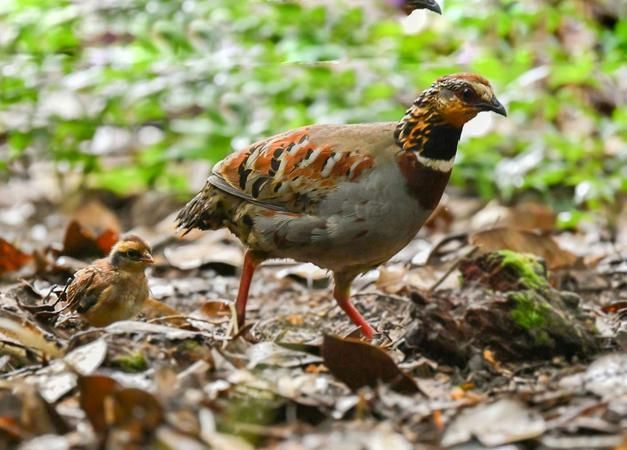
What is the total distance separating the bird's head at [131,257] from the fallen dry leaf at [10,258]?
1531mm

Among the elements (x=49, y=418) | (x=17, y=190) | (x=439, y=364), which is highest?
(x=49, y=418)

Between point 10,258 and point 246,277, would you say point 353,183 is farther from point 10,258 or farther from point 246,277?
point 10,258

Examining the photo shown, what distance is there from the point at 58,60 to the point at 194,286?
2.42 m

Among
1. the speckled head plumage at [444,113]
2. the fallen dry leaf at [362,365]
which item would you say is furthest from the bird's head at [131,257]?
the fallen dry leaf at [362,365]

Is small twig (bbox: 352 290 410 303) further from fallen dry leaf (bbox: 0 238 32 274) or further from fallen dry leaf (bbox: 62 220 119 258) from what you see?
fallen dry leaf (bbox: 0 238 32 274)

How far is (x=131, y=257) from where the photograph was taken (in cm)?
481

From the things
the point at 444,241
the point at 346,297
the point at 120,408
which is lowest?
the point at 444,241

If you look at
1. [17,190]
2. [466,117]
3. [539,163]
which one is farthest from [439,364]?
[17,190]

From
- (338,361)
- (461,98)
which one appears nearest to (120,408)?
(338,361)

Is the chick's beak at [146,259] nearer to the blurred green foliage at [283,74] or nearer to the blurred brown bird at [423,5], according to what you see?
the blurred brown bird at [423,5]

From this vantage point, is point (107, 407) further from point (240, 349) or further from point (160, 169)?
point (160, 169)

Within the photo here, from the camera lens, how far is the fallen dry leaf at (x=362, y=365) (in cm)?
349

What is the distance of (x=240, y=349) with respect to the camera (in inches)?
155

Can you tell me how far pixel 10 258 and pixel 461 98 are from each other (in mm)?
2931
